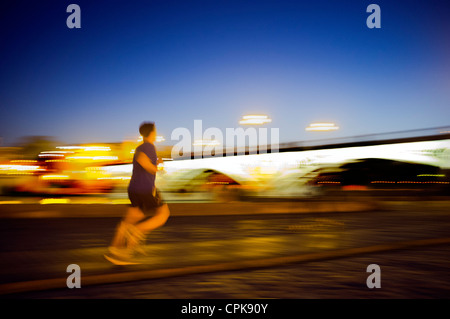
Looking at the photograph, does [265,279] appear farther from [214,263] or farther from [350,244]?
[350,244]

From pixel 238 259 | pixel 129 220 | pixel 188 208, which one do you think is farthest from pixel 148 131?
pixel 188 208

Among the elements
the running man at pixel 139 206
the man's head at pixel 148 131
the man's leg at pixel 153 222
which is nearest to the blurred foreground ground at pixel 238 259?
the running man at pixel 139 206

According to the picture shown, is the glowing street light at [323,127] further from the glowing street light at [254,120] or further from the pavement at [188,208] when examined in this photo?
the pavement at [188,208]

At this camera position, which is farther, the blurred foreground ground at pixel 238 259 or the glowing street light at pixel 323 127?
the glowing street light at pixel 323 127

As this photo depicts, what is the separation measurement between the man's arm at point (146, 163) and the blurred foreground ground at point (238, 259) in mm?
1136

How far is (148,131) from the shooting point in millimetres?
6043

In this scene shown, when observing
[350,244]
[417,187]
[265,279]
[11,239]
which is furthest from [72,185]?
[417,187]

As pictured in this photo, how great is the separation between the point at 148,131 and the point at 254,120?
15.0 meters

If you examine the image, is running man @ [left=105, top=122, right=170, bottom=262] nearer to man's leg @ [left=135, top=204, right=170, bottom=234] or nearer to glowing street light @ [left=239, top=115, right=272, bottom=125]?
man's leg @ [left=135, top=204, right=170, bottom=234]

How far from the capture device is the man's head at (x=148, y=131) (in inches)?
237

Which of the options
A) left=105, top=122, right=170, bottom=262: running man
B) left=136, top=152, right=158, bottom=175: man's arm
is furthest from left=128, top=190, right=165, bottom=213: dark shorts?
left=136, top=152, right=158, bottom=175: man's arm
